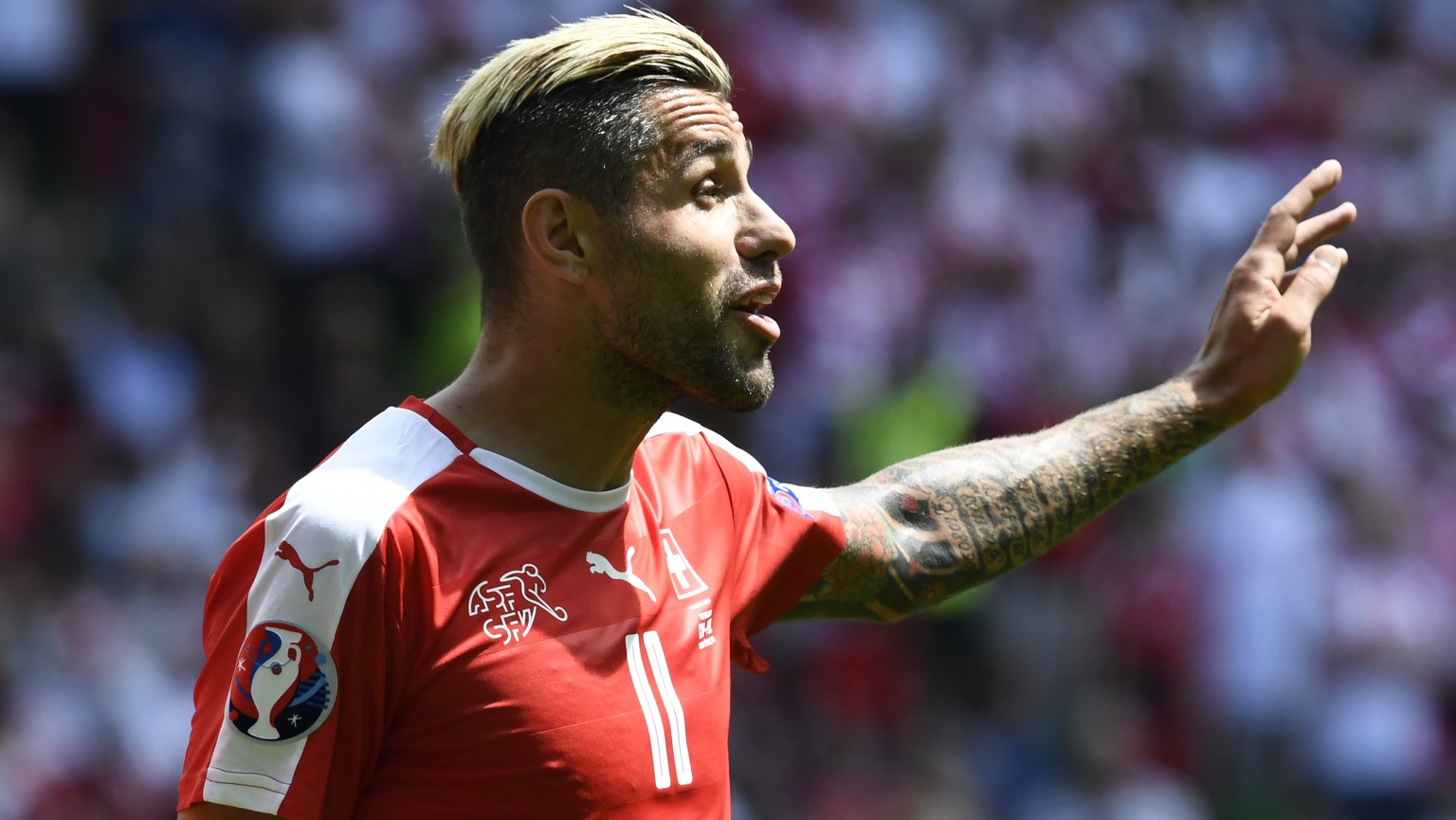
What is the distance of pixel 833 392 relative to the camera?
31.1 ft

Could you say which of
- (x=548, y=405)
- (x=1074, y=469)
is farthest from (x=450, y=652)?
(x=1074, y=469)

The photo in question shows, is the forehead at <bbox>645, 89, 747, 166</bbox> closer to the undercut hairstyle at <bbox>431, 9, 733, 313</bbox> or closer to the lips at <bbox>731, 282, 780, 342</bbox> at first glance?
the undercut hairstyle at <bbox>431, 9, 733, 313</bbox>

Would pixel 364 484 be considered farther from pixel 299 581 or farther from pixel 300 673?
pixel 300 673

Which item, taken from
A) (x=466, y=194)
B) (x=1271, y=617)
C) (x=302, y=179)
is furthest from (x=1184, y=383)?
(x=302, y=179)

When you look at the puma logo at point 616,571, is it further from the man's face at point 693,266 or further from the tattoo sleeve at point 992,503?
the tattoo sleeve at point 992,503

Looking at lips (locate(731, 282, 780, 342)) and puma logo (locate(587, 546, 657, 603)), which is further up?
lips (locate(731, 282, 780, 342))

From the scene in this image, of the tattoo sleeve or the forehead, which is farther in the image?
the tattoo sleeve

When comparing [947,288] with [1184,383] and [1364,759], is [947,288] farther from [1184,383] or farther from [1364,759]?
[1184,383]

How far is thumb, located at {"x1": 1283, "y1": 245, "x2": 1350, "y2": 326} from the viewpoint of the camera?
3.46m

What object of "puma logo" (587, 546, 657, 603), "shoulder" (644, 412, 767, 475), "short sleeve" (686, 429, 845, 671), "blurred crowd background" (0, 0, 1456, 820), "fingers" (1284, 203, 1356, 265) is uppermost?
"blurred crowd background" (0, 0, 1456, 820)

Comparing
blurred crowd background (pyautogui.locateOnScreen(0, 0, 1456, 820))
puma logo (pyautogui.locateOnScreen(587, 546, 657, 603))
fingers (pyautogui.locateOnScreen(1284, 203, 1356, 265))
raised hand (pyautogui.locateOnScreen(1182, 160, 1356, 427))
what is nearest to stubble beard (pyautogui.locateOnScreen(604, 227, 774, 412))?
puma logo (pyautogui.locateOnScreen(587, 546, 657, 603))

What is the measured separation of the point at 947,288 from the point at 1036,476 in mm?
6683

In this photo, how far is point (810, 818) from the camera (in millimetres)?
8680

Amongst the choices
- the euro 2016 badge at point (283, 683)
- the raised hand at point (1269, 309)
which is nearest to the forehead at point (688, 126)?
the euro 2016 badge at point (283, 683)
